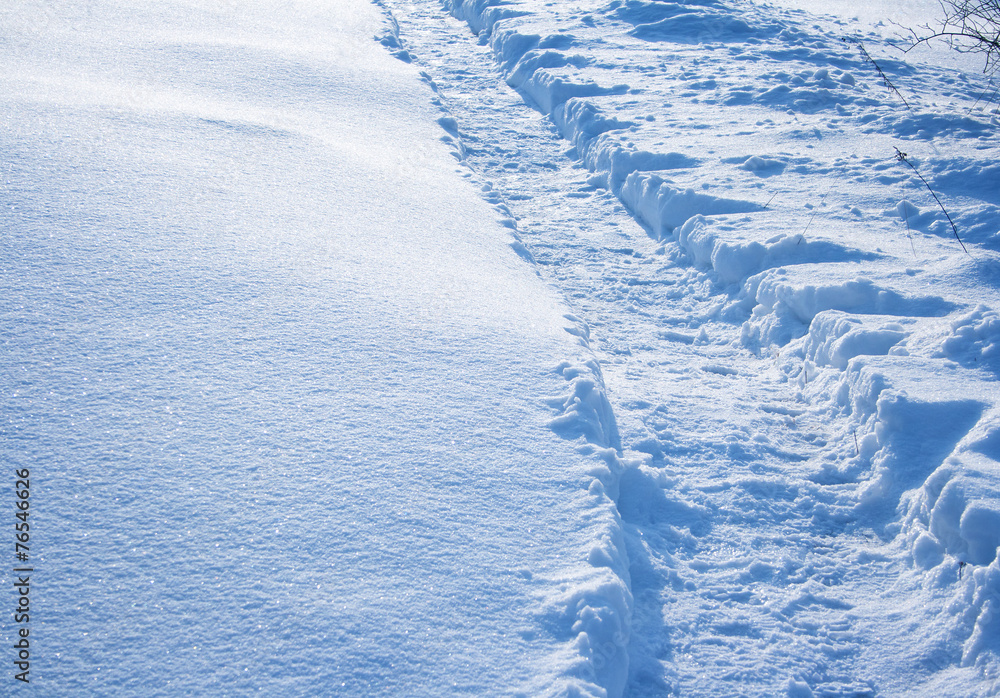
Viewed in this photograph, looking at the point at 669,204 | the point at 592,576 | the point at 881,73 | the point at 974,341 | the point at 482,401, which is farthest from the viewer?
the point at 881,73

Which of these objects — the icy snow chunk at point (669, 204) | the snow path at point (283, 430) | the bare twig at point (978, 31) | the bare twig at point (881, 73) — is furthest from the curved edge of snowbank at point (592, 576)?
the bare twig at point (881, 73)

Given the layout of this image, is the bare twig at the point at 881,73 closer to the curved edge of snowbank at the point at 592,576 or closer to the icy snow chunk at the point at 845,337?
the icy snow chunk at the point at 845,337

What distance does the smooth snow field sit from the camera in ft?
6.05

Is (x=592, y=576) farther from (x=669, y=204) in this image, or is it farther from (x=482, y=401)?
(x=669, y=204)

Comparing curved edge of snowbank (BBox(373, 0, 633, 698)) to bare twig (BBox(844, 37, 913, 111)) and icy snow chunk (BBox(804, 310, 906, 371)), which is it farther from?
bare twig (BBox(844, 37, 913, 111))

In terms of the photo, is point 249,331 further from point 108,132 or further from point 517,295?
point 108,132

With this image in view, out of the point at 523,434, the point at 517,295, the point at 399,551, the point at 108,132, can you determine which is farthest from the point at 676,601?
the point at 108,132

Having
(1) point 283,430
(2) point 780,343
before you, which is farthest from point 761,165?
(1) point 283,430

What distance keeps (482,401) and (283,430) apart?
2.41 ft

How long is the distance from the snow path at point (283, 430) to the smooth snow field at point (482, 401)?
0.04ft

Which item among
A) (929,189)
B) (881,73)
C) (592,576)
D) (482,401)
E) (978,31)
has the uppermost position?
(978,31)

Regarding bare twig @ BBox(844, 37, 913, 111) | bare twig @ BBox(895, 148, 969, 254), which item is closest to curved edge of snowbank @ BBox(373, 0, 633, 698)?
bare twig @ BBox(895, 148, 969, 254)

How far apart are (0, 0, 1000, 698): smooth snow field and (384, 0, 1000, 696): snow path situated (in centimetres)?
2

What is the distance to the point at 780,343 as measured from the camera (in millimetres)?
3471
